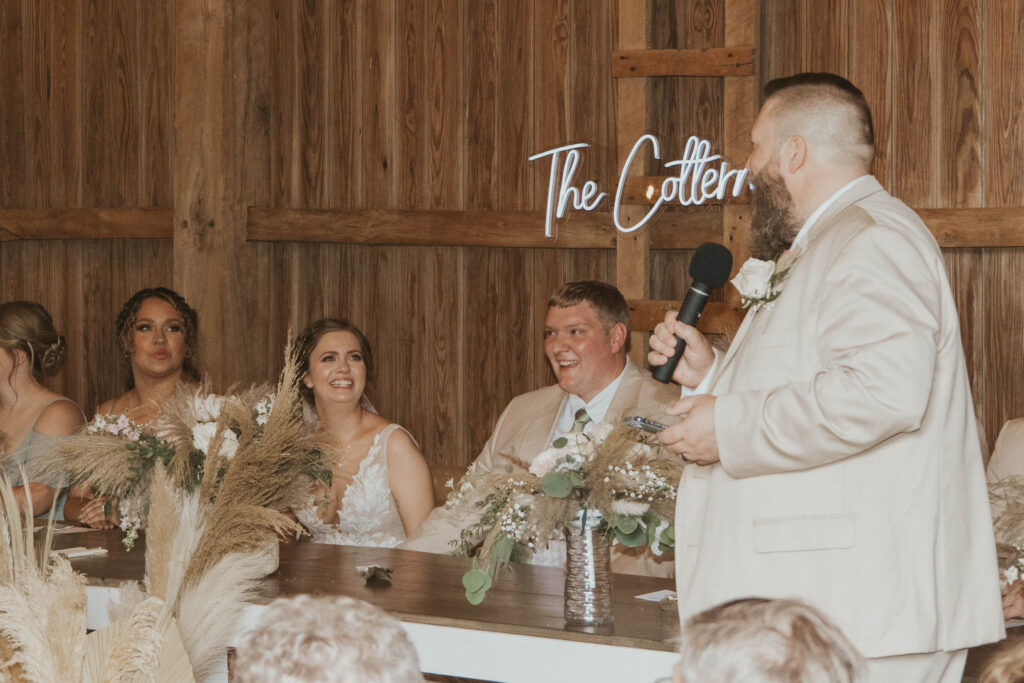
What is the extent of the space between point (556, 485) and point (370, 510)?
5.87 feet

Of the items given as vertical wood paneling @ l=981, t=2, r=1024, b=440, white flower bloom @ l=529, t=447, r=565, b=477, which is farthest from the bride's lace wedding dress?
vertical wood paneling @ l=981, t=2, r=1024, b=440

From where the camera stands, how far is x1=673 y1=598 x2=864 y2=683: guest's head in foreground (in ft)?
3.55

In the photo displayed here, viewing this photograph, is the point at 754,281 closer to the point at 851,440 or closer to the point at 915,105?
the point at 851,440

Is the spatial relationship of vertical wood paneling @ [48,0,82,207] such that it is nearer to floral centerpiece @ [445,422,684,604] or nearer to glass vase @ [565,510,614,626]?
floral centerpiece @ [445,422,684,604]

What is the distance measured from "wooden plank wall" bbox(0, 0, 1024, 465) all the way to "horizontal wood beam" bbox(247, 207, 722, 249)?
0.09 meters

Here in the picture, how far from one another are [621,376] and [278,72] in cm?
268

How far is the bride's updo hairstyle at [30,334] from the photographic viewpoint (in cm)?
463

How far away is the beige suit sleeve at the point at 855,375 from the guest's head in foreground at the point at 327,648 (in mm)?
1013

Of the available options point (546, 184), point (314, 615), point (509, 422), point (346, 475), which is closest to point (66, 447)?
point (346, 475)

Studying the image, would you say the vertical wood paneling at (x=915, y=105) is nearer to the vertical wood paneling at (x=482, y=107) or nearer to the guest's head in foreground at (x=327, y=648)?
the vertical wood paneling at (x=482, y=107)

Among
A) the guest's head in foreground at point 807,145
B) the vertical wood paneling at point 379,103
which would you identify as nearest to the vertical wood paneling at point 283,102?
the vertical wood paneling at point 379,103

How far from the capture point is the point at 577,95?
18.2 ft

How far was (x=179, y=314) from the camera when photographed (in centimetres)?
519

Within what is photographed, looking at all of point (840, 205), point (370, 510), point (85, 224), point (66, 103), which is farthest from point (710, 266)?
point (66, 103)
